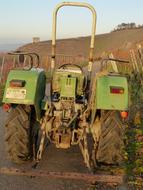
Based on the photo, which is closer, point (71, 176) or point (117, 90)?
point (71, 176)

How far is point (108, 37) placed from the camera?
74062 mm

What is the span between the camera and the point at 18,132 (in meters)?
6.21

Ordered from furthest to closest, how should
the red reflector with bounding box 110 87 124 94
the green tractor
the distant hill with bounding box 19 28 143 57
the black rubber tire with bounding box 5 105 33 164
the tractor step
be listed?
the distant hill with bounding box 19 28 143 57, the black rubber tire with bounding box 5 105 33 164, the green tractor, the red reflector with bounding box 110 87 124 94, the tractor step

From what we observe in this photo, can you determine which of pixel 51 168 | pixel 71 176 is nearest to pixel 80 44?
pixel 51 168

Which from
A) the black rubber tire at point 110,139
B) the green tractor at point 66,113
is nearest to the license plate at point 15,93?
the green tractor at point 66,113

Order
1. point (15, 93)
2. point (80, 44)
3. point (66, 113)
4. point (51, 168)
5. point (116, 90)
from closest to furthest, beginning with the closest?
1. point (116, 90)
2. point (15, 93)
3. point (51, 168)
4. point (66, 113)
5. point (80, 44)

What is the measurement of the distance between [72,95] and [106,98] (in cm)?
81

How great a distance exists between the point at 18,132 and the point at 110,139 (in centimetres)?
130

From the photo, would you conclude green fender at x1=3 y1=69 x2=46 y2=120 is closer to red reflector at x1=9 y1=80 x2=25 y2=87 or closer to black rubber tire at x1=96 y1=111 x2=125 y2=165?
red reflector at x1=9 y1=80 x2=25 y2=87

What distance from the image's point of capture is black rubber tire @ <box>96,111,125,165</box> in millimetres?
6137

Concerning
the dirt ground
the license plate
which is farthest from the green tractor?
the dirt ground

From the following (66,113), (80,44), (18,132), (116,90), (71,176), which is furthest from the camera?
(80,44)

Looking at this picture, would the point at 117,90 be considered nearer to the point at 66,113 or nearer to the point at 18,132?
the point at 66,113

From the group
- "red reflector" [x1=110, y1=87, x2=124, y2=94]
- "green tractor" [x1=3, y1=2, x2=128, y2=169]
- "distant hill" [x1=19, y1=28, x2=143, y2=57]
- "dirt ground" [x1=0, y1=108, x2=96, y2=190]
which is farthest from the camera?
"distant hill" [x1=19, y1=28, x2=143, y2=57]
